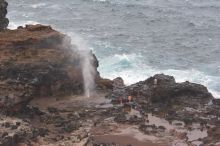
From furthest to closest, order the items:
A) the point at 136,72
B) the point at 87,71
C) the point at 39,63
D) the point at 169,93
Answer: the point at 136,72 → the point at 87,71 → the point at 169,93 → the point at 39,63

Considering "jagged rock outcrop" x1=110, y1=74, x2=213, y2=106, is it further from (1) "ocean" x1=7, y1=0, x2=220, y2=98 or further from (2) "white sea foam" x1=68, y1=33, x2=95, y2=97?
(1) "ocean" x1=7, y1=0, x2=220, y2=98

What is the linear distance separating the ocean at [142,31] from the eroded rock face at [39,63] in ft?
14.8

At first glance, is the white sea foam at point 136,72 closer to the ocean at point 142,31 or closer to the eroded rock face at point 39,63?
the ocean at point 142,31

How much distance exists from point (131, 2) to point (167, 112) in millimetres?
45283

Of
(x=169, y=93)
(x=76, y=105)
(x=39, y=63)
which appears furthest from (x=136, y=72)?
(x=39, y=63)

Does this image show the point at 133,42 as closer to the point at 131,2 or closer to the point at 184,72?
the point at 184,72

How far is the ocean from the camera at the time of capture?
4919cm

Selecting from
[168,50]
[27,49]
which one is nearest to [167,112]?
[27,49]

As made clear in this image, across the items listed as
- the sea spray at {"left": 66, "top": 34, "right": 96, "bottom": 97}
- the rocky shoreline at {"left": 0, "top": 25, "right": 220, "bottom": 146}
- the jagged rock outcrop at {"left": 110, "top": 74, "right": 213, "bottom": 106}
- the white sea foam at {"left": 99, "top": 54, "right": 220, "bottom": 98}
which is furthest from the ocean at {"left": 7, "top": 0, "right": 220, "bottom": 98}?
the jagged rock outcrop at {"left": 110, "top": 74, "right": 213, "bottom": 106}

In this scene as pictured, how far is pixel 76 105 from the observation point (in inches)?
1329

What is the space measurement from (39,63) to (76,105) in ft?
11.3

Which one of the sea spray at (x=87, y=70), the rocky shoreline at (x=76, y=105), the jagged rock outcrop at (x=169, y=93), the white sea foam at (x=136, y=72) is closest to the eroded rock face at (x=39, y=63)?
the rocky shoreline at (x=76, y=105)

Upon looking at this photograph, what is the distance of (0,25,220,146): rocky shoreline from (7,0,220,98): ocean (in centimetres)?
547

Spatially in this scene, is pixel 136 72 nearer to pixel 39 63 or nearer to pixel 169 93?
pixel 169 93
